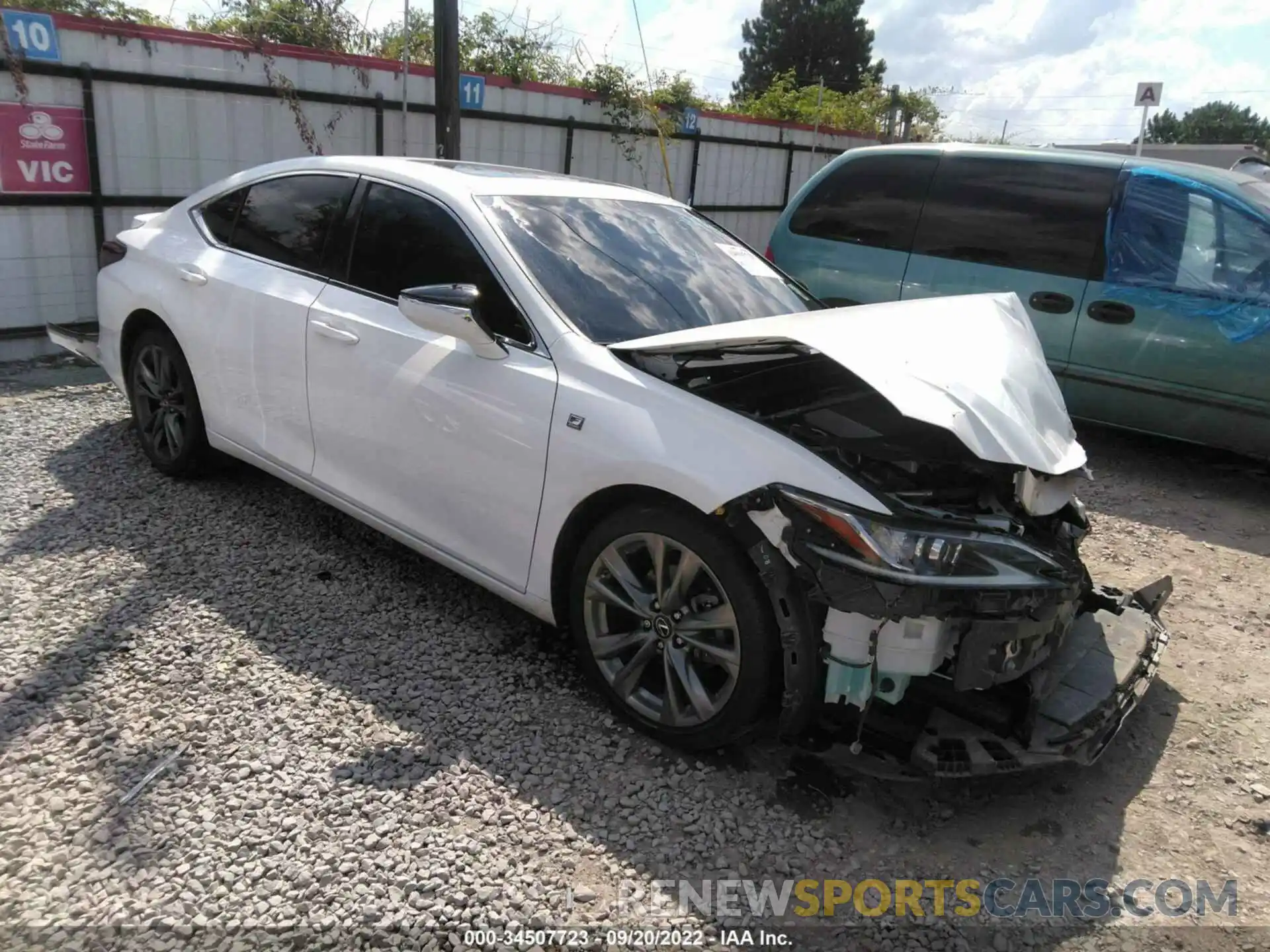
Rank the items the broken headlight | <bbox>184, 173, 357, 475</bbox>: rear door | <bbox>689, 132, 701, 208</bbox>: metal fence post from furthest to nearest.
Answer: <bbox>689, 132, 701, 208</bbox>: metal fence post < <bbox>184, 173, 357, 475</bbox>: rear door < the broken headlight

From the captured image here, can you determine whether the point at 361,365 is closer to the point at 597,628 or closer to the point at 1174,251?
the point at 597,628

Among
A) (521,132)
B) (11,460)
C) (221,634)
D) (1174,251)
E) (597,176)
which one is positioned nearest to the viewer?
(221,634)

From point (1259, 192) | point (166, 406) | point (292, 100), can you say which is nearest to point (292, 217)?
point (166, 406)

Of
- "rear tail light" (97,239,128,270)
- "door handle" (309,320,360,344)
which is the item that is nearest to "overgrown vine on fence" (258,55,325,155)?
"rear tail light" (97,239,128,270)

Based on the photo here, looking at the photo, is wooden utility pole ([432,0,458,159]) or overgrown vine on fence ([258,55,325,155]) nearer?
wooden utility pole ([432,0,458,159])

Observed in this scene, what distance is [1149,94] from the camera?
13.8m

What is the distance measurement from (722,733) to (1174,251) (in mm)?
4571

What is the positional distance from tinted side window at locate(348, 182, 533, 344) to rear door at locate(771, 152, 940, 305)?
3728mm

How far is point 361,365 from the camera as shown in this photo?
11.6 ft

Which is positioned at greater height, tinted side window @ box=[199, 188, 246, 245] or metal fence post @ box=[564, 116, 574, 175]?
metal fence post @ box=[564, 116, 574, 175]

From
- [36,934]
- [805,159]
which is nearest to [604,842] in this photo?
[36,934]

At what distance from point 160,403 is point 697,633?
3.21 m

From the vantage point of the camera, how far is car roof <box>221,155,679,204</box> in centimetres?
359

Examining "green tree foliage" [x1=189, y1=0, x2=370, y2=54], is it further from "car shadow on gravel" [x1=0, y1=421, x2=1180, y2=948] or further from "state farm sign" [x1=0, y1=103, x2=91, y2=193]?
"car shadow on gravel" [x1=0, y1=421, x2=1180, y2=948]
